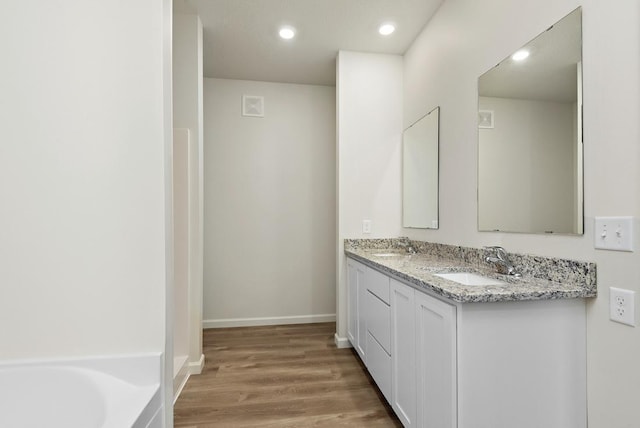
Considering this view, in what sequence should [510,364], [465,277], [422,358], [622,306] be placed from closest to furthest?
[622,306] < [510,364] < [422,358] < [465,277]

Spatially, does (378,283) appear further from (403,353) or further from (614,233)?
(614,233)

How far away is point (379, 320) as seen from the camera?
203cm

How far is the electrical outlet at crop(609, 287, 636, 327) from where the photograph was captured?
1.05m

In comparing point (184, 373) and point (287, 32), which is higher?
point (287, 32)

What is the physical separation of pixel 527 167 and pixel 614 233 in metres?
0.57

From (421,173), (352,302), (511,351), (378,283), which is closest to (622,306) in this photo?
(511,351)

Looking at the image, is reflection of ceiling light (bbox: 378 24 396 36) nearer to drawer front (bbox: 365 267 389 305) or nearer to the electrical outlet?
drawer front (bbox: 365 267 389 305)

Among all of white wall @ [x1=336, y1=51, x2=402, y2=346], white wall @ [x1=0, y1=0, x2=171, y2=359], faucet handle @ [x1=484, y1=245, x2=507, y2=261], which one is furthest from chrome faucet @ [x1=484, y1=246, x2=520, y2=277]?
Result: white wall @ [x1=0, y1=0, x2=171, y2=359]

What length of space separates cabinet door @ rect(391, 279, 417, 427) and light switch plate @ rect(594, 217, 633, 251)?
765 mm

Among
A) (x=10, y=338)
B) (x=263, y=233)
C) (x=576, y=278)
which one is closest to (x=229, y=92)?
(x=263, y=233)

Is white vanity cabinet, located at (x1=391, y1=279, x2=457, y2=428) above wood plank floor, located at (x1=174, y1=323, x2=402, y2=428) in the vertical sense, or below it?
above

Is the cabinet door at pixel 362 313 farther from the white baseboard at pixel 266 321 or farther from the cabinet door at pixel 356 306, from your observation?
the white baseboard at pixel 266 321

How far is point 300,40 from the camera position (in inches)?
109

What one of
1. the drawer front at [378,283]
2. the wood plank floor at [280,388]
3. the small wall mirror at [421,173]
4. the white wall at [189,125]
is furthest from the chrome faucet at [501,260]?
the white wall at [189,125]
